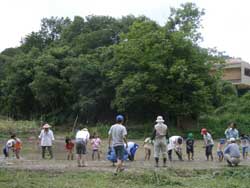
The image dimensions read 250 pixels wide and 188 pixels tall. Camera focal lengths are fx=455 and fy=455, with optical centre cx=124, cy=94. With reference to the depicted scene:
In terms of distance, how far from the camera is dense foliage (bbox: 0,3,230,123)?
43.8 m

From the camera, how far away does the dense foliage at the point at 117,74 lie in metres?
43.8

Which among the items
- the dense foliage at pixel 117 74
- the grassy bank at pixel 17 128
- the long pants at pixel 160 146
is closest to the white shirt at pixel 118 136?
the long pants at pixel 160 146

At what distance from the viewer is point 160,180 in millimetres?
11828

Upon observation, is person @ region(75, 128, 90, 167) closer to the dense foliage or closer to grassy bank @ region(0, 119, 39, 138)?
the dense foliage

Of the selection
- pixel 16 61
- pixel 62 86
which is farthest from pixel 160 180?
pixel 16 61

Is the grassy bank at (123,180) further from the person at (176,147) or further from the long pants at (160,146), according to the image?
the person at (176,147)

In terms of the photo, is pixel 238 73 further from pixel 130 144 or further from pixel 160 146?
pixel 160 146

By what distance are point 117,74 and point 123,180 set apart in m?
34.5

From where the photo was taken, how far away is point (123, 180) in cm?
1209

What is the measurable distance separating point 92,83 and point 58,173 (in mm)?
37124

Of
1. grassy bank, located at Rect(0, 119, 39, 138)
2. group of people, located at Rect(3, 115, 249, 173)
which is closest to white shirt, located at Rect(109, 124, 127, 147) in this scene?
group of people, located at Rect(3, 115, 249, 173)

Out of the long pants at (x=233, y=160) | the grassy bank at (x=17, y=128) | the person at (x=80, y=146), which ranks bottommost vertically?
the long pants at (x=233, y=160)

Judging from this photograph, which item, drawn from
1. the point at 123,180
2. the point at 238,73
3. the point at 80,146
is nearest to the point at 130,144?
the point at 80,146

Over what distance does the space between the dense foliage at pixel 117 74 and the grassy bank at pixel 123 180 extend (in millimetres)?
29414
